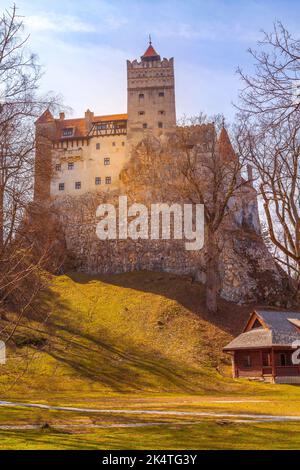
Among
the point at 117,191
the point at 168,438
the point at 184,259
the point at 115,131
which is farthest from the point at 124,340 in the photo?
the point at 115,131

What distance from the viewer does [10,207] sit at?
17000 mm

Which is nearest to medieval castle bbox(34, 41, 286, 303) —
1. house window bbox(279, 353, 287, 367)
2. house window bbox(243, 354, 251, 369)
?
house window bbox(243, 354, 251, 369)

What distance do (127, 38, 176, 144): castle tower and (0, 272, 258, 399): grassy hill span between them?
24.7 meters

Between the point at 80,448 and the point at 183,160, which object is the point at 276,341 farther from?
the point at 80,448

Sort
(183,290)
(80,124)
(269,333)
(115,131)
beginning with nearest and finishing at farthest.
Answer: (269,333), (183,290), (115,131), (80,124)

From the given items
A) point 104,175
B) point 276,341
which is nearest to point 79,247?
point 104,175

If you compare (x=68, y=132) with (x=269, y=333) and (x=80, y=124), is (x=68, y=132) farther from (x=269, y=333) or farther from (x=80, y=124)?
(x=269, y=333)

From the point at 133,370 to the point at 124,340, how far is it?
6.41m

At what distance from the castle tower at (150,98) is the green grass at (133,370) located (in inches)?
975

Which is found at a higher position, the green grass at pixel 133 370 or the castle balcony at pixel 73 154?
the castle balcony at pixel 73 154

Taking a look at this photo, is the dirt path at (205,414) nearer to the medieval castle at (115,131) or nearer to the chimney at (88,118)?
the medieval castle at (115,131)

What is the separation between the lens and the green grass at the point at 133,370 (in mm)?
13250

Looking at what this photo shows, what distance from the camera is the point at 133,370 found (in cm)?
3725

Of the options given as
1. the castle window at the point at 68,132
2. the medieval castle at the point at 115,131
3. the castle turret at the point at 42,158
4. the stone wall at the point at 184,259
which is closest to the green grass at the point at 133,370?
the stone wall at the point at 184,259
